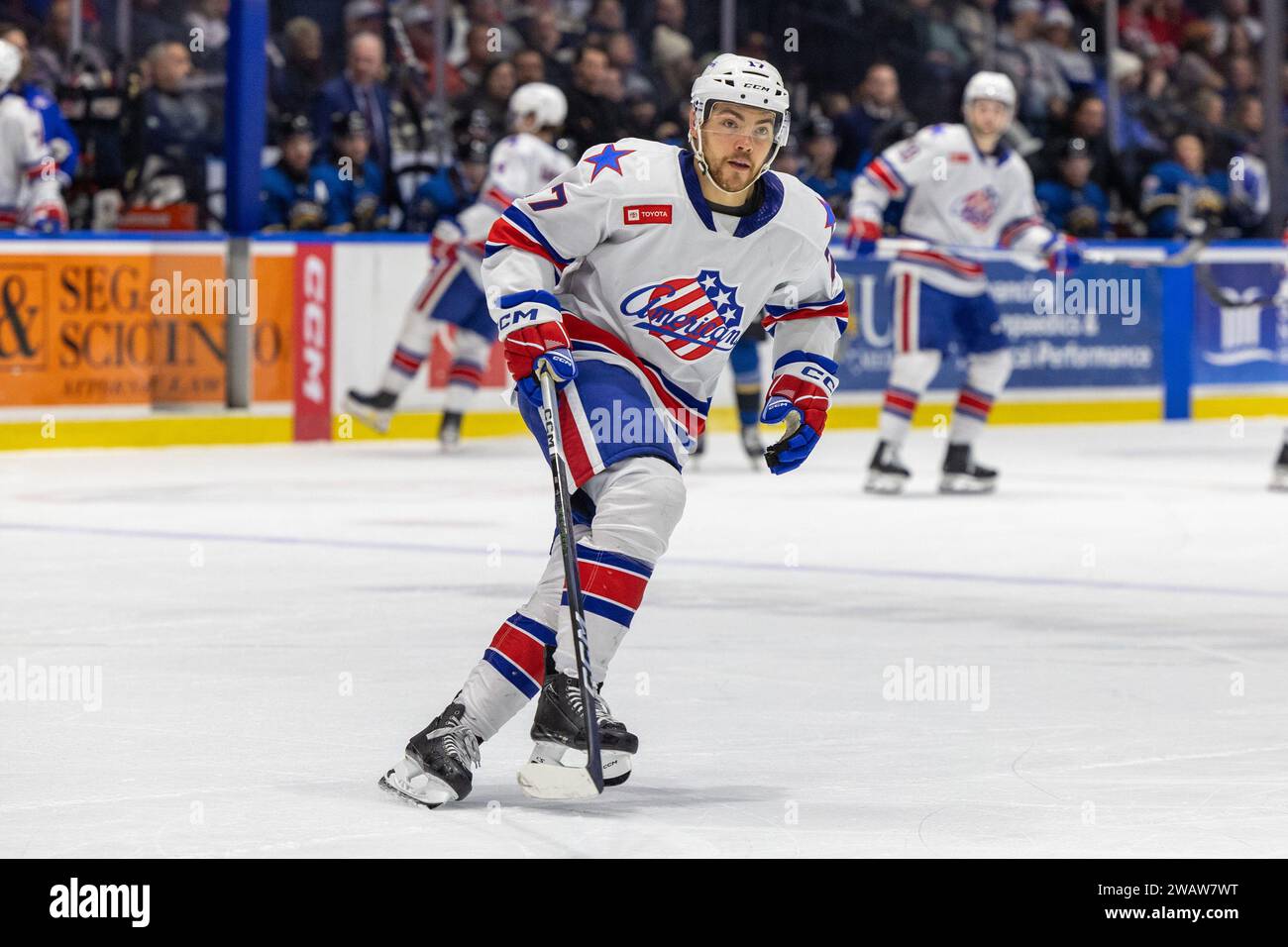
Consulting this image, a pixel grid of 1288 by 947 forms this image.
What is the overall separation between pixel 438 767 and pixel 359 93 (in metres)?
10.2

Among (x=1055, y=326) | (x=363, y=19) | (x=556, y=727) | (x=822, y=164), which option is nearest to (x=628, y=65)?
(x=822, y=164)

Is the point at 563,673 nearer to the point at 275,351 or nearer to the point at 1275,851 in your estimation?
the point at 1275,851

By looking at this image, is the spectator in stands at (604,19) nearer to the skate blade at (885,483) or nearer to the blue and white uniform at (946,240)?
the blue and white uniform at (946,240)

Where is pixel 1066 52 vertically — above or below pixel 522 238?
above

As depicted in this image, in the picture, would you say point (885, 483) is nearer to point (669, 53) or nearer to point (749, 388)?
point (749, 388)

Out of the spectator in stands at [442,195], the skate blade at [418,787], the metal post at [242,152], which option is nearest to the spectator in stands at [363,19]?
the spectator in stands at [442,195]

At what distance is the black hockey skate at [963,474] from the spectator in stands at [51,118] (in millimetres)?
4789

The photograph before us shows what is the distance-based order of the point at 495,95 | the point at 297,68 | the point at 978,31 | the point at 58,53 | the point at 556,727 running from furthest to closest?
1. the point at 978,31
2. the point at 495,95
3. the point at 297,68
4. the point at 58,53
5. the point at 556,727

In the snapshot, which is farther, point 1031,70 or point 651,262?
point 1031,70

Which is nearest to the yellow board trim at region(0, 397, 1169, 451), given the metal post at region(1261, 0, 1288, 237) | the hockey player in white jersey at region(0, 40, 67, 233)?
the hockey player in white jersey at region(0, 40, 67, 233)

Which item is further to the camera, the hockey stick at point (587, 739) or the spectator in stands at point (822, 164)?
the spectator in stands at point (822, 164)

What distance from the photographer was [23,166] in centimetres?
1330

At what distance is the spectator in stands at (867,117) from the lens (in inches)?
645

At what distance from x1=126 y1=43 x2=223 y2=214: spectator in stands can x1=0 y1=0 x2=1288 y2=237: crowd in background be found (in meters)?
0.01
